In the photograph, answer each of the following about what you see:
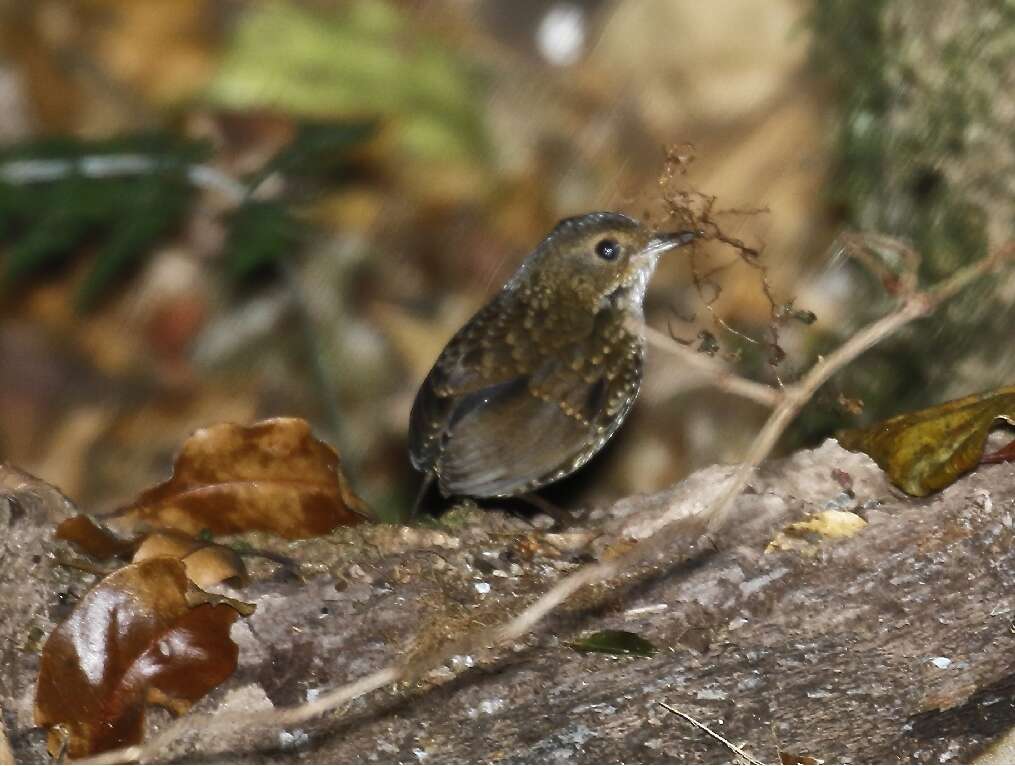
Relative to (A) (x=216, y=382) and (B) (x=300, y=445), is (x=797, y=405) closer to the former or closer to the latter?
(B) (x=300, y=445)

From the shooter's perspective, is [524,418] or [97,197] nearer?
[524,418]

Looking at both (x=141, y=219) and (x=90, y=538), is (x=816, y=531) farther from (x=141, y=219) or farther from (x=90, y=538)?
(x=141, y=219)

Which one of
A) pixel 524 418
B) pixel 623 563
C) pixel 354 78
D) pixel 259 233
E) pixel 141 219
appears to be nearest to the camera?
pixel 623 563

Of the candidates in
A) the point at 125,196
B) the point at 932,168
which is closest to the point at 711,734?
the point at 932,168

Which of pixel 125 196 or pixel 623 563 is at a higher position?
pixel 125 196

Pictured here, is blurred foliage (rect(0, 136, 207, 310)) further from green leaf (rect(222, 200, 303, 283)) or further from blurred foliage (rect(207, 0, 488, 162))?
blurred foliage (rect(207, 0, 488, 162))

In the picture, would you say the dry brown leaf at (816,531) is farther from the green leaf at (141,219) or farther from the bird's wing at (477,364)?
the green leaf at (141,219)

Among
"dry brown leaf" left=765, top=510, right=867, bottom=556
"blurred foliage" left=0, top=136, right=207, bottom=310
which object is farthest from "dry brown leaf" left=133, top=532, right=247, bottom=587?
"blurred foliage" left=0, top=136, right=207, bottom=310
